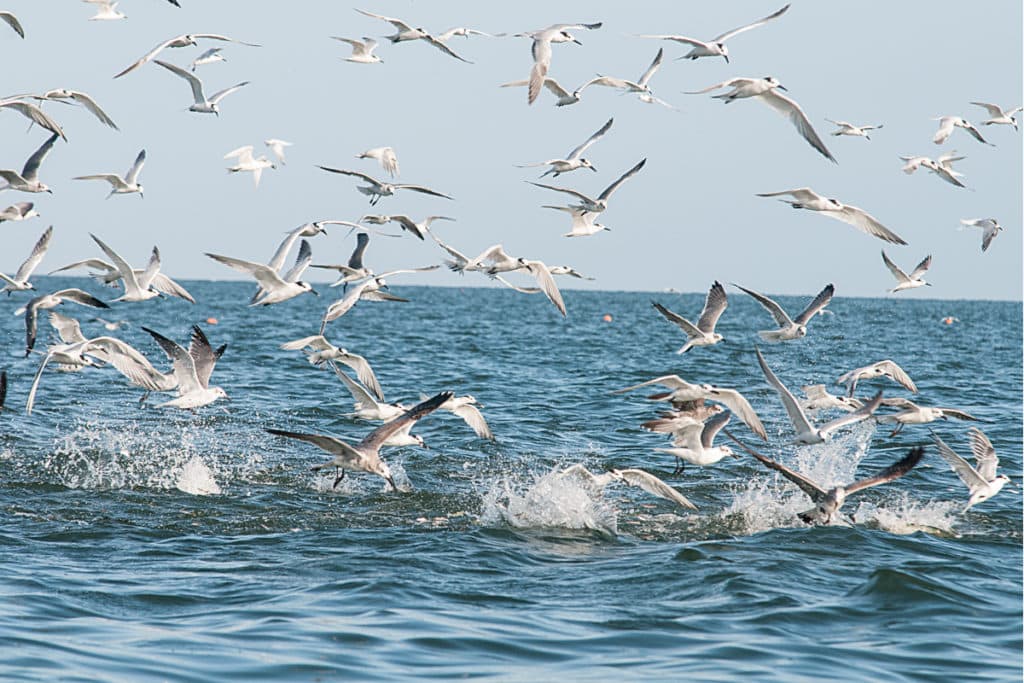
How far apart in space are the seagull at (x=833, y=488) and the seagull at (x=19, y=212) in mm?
10620

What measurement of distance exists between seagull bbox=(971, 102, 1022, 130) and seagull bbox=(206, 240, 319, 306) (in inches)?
431

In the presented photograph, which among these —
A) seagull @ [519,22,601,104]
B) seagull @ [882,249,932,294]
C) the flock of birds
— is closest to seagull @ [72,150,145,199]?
the flock of birds

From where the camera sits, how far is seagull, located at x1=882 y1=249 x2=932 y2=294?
17891 mm

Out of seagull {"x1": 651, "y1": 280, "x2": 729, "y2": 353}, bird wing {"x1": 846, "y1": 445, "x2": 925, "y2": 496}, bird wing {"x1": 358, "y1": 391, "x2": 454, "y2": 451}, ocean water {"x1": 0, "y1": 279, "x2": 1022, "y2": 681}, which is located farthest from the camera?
seagull {"x1": 651, "y1": 280, "x2": 729, "y2": 353}

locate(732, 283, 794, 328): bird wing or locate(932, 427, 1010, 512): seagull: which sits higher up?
locate(732, 283, 794, 328): bird wing

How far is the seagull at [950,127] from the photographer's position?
68.3ft

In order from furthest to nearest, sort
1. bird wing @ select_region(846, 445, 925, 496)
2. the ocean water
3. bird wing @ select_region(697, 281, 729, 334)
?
bird wing @ select_region(697, 281, 729, 334) < bird wing @ select_region(846, 445, 925, 496) < the ocean water

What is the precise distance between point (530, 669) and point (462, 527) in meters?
5.03

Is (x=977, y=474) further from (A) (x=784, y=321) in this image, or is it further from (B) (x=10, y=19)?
(B) (x=10, y=19)

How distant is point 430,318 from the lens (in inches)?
2822

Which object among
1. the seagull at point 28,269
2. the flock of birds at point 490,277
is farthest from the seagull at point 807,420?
the seagull at point 28,269

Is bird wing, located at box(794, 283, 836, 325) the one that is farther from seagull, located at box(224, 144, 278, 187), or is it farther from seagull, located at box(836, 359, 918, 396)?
seagull, located at box(224, 144, 278, 187)

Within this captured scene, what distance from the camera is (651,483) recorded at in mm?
15258

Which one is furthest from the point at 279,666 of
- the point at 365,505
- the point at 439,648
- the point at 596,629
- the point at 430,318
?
the point at 430,318
